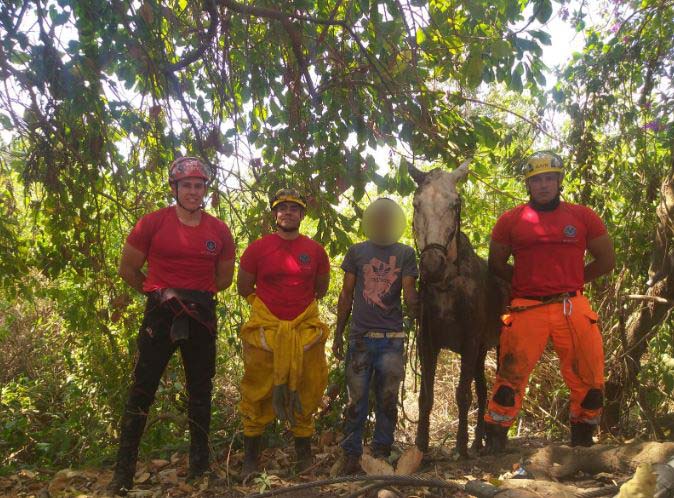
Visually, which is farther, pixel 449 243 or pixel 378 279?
pixel 378 279

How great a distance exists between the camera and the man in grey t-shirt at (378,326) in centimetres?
402

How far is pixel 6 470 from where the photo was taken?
181 inches

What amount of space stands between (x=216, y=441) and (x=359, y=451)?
1649 millimetres

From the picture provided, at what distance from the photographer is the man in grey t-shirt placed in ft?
13.2

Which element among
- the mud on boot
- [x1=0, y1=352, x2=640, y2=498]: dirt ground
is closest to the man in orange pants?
[x1=0, y1=352, x2=640, y2=498]: dirt ground

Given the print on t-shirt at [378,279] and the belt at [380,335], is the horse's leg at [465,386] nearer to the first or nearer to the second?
the belt at [380,335]

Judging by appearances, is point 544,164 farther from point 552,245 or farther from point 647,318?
point 647,318

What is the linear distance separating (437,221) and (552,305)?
1020mm

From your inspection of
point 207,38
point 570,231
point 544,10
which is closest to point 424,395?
point 570,231

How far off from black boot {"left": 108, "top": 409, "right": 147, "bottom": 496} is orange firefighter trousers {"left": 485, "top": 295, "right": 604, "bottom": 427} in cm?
253

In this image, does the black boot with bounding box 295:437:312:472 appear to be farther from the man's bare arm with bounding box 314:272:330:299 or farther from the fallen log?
the fallen log

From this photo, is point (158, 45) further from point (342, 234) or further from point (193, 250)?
point (342, 234)

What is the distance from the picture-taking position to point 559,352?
13.0ft

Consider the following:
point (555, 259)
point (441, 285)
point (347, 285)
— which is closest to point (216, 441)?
point (347, 285)
